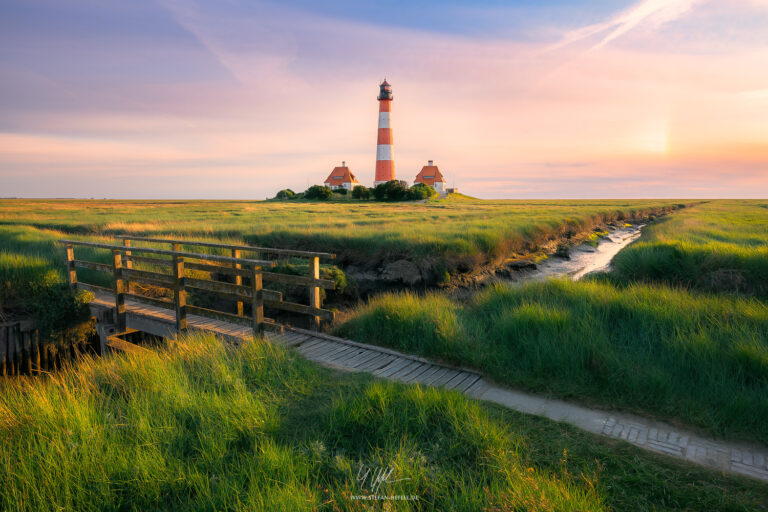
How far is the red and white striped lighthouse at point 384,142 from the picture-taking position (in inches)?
2334

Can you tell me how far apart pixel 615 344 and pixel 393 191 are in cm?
5187

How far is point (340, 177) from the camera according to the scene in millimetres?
78625

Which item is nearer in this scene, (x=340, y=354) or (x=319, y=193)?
(x=340, y=354)

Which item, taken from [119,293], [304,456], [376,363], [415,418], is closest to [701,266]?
[376,363]

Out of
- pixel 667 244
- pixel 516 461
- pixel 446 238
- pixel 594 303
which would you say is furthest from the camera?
pixel 446 238

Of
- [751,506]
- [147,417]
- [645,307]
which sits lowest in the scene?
[751,506]

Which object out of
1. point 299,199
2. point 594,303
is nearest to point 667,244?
point 594,303

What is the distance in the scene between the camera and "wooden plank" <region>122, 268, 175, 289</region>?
8852 mm

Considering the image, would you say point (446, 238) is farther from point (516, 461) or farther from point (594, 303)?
point (516, 461)

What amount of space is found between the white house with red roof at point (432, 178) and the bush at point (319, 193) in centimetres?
2473

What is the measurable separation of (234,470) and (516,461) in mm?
2346

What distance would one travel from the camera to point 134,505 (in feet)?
10.8

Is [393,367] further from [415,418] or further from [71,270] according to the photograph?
[71,270]

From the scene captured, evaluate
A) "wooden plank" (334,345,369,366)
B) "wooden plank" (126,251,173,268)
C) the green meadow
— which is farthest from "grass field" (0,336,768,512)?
"wooden plank" (126,251,173,268)
